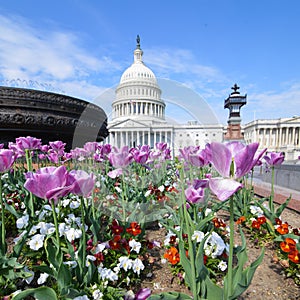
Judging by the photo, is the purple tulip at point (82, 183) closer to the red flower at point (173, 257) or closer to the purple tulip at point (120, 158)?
the purple tulip at point (120, 158)

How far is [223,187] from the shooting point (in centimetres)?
80

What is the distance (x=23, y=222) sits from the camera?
6.02 ft

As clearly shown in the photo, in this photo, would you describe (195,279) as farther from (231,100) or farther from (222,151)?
(231,100)

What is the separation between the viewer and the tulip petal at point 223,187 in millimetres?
769

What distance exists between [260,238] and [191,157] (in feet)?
4.27

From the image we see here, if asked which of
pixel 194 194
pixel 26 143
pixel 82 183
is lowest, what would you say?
pixel 194 194

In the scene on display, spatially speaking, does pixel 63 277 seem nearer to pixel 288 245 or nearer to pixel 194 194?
pixel 194 194

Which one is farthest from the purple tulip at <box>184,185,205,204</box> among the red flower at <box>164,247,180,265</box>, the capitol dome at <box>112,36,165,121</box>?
the capitol dome at <box>112,36,165,121</box>

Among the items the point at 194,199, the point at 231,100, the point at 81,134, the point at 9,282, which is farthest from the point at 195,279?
the point at 231,100

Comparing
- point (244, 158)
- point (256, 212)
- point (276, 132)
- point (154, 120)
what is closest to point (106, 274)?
point (244, 158)

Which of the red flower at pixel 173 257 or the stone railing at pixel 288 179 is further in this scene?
the stone railing at pixel 288 179

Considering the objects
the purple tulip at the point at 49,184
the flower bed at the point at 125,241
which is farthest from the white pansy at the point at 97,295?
the purple tulip at the point at 49,184

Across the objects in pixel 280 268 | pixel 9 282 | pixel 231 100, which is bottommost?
pixel 280 268

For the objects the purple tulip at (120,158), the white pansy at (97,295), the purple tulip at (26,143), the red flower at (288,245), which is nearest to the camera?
the white pansy at (97,295)
